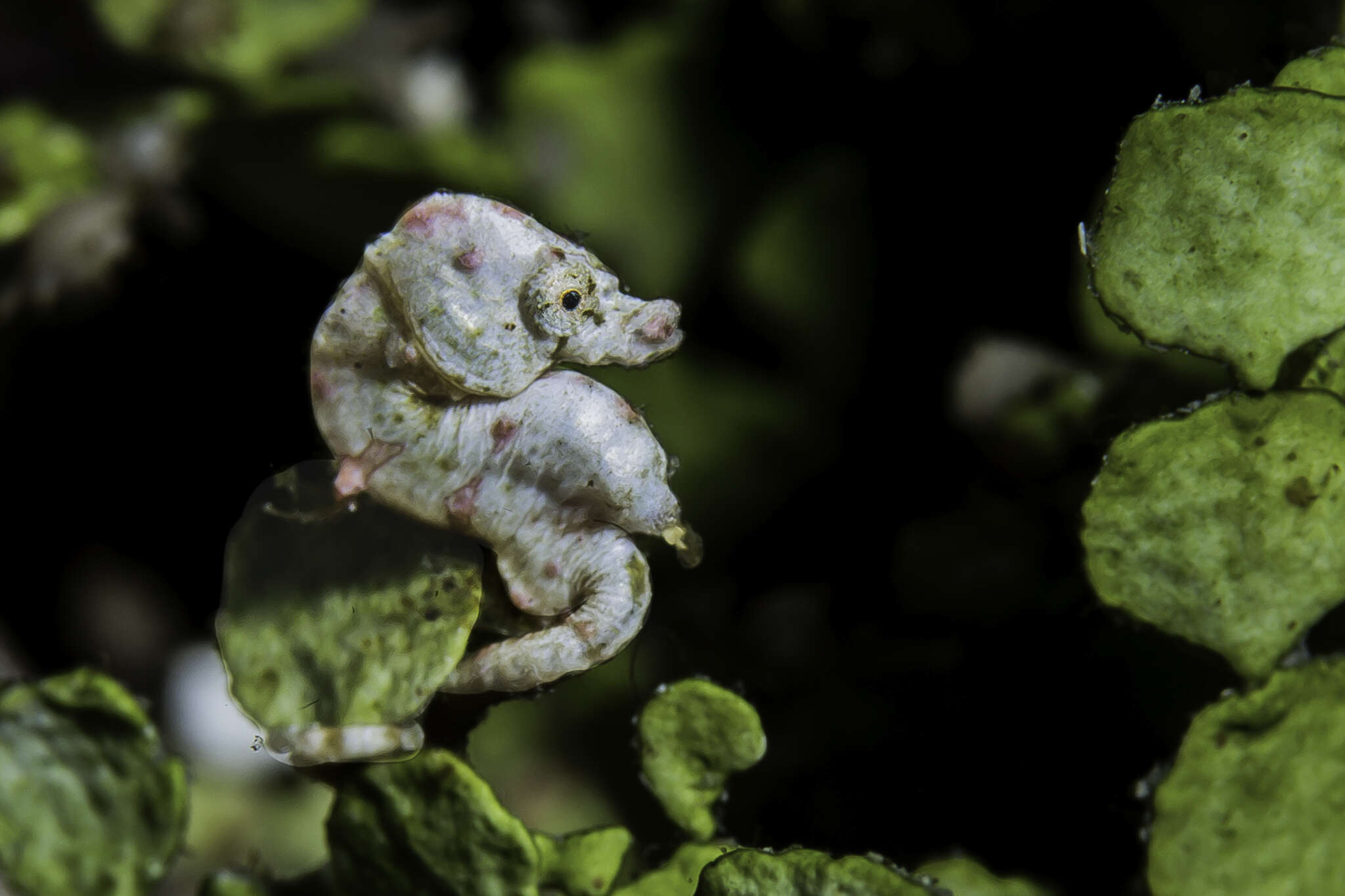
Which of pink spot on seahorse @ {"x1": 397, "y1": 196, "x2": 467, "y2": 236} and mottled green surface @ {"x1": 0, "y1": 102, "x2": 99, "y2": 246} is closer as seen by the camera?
pink spot on seahorse @ {"x1": 397, "y1": 196, "x2": 467, "y2": 236}

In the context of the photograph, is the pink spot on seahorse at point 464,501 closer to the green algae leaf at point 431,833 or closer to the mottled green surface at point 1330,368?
the green algae leaf at point 431,833

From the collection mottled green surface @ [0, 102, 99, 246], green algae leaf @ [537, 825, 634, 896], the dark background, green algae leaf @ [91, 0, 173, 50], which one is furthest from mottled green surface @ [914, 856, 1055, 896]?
green algae leaf @ [91, 0, 173, 50]

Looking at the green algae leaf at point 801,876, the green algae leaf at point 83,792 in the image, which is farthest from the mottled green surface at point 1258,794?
the green algae leaf at point 83,792

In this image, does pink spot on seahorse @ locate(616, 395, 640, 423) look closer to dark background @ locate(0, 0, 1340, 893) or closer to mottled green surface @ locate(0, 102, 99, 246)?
dark background @ locate(0, 0, 1340, 893)

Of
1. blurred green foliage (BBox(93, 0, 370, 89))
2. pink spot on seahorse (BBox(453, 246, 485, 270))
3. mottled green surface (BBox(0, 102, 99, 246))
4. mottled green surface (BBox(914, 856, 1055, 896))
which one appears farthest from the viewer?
blurred green foliage (BBox(93, 0, 370, 89))

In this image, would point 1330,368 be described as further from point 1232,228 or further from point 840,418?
point 840,418

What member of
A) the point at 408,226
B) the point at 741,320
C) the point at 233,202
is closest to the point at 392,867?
the point at 408,226

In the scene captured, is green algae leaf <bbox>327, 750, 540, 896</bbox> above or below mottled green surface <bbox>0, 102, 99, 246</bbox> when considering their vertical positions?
below
